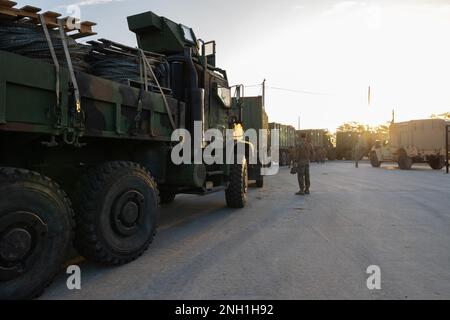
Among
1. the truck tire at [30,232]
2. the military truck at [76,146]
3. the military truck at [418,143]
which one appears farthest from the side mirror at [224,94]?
the military truck at [418,143]

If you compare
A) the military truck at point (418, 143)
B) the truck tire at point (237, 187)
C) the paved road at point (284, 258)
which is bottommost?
the paved road at point (284, 258)

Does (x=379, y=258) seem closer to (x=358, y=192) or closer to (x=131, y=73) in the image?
(x=131, y=73)

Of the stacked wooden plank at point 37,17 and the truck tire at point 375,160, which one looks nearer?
the stacked wooden plank at point 37,17

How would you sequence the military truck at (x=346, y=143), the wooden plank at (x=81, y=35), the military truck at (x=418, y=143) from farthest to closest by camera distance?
the military truck at (x=346, y=143) → the military truck at (x=418, y=143) → the wooden plank at (x=81, y=35)

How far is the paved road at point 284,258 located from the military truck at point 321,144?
2764 centimetres

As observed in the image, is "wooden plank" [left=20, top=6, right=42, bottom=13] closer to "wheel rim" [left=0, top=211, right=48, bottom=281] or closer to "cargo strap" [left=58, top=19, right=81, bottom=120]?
"cargo strap" [left=58, top=19, right=81, bottom=120]

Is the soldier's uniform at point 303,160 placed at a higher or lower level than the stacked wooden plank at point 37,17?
lower

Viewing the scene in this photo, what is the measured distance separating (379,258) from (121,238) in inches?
112

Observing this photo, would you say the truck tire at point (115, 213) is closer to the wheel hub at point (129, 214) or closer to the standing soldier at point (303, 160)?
the wheel hub at point (129, 214)

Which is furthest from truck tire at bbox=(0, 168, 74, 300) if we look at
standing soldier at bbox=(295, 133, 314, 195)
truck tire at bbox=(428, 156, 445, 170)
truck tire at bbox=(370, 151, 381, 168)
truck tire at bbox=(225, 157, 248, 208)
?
truck tire at bbox=(370, 151, 381, 168)

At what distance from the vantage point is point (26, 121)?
2.79 metres

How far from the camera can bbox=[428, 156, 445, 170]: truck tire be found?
22391 mm

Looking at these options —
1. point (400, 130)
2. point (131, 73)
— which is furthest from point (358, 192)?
point (400, 130)

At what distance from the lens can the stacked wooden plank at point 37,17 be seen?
3027 millimetres
